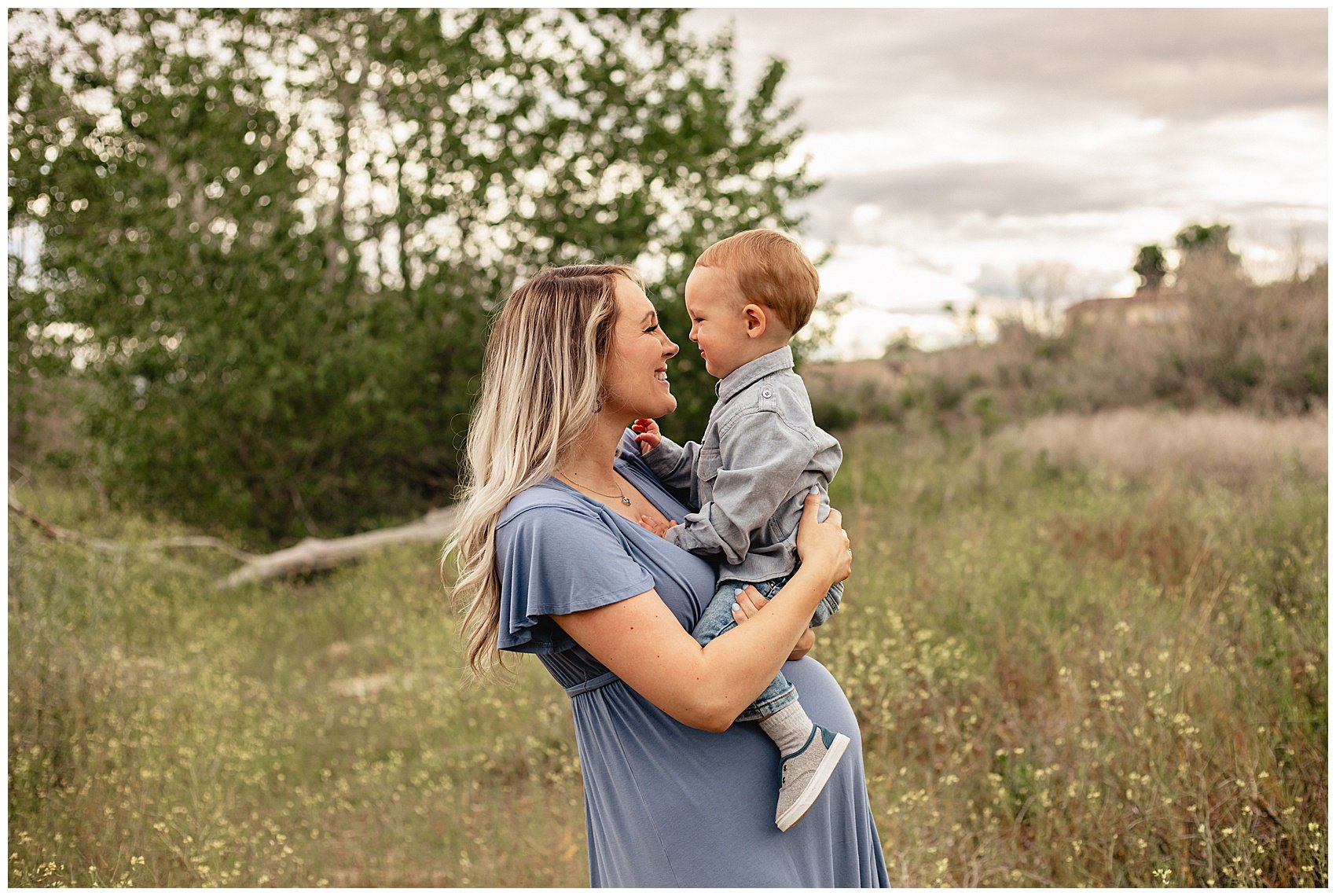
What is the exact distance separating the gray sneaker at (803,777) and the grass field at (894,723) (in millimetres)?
1076

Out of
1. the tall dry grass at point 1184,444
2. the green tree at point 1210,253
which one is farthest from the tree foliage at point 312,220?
the green tree at point 1210,253

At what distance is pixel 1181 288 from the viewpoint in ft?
54.5

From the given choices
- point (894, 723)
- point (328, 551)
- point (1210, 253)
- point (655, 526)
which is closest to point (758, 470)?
point (655, 526)

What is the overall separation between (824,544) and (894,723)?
8.59 feet

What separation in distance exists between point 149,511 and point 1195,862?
11864 mm

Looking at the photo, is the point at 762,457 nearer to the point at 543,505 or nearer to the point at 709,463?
the point at 709,463

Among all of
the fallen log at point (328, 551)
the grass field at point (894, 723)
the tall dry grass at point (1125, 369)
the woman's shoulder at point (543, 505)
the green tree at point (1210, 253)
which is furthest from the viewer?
the green tree at point (1210, 253)

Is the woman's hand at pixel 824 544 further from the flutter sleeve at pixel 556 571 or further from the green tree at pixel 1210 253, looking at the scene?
the green tree at pixel 1210 253

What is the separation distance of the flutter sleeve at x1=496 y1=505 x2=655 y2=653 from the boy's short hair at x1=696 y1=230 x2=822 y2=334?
2.23ft

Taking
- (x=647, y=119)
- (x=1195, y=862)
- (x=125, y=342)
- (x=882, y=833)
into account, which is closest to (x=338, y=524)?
(x=125, y=342)

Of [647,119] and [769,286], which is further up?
[647,119]

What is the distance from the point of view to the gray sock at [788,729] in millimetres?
2074

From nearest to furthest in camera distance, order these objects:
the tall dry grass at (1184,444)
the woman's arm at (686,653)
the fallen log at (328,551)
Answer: the woman's arm at (686,653)
the tall dry grass at (1184,444)
the fallen log at (328,551)

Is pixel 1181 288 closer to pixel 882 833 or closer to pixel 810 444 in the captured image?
pixel 882 833
